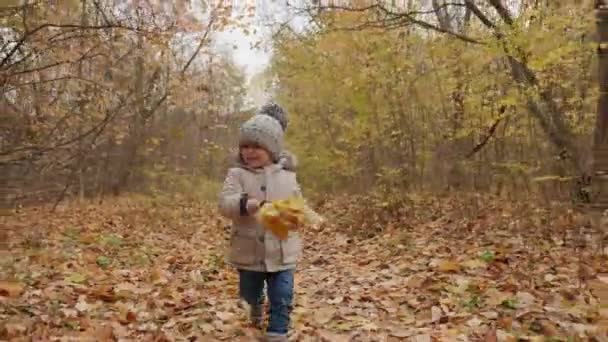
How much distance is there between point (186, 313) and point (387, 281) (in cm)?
234

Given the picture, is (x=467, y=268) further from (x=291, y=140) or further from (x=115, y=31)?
(x=291, y=140)

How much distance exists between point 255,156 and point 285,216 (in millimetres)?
638

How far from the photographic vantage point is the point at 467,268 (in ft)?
21.0

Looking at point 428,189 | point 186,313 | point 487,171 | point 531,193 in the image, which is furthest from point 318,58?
point 186,313

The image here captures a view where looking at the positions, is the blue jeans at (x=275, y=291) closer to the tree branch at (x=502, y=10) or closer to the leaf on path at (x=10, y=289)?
the leaf on path at (x=10, y=289)

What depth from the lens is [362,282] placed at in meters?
6.65

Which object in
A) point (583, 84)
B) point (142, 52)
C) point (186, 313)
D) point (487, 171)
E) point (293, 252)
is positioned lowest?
point (186, 313)

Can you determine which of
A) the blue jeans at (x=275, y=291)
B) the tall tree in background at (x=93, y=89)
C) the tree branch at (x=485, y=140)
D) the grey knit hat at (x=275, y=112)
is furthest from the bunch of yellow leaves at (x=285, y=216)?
the tree branch at (x=485, y=140)

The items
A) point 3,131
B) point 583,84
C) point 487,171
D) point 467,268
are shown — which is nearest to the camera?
point 467,268

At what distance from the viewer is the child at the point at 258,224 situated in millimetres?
4121

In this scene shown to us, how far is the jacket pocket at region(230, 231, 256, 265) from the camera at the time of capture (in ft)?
13.7

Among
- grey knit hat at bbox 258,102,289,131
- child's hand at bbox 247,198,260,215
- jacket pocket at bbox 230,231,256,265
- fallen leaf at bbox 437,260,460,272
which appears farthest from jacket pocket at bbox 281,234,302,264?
fallen leaf at bbox 437,260,460,272

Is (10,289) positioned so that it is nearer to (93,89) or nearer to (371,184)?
(93,89)

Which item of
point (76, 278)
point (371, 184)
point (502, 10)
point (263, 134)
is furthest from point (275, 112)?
point (371, 184)
